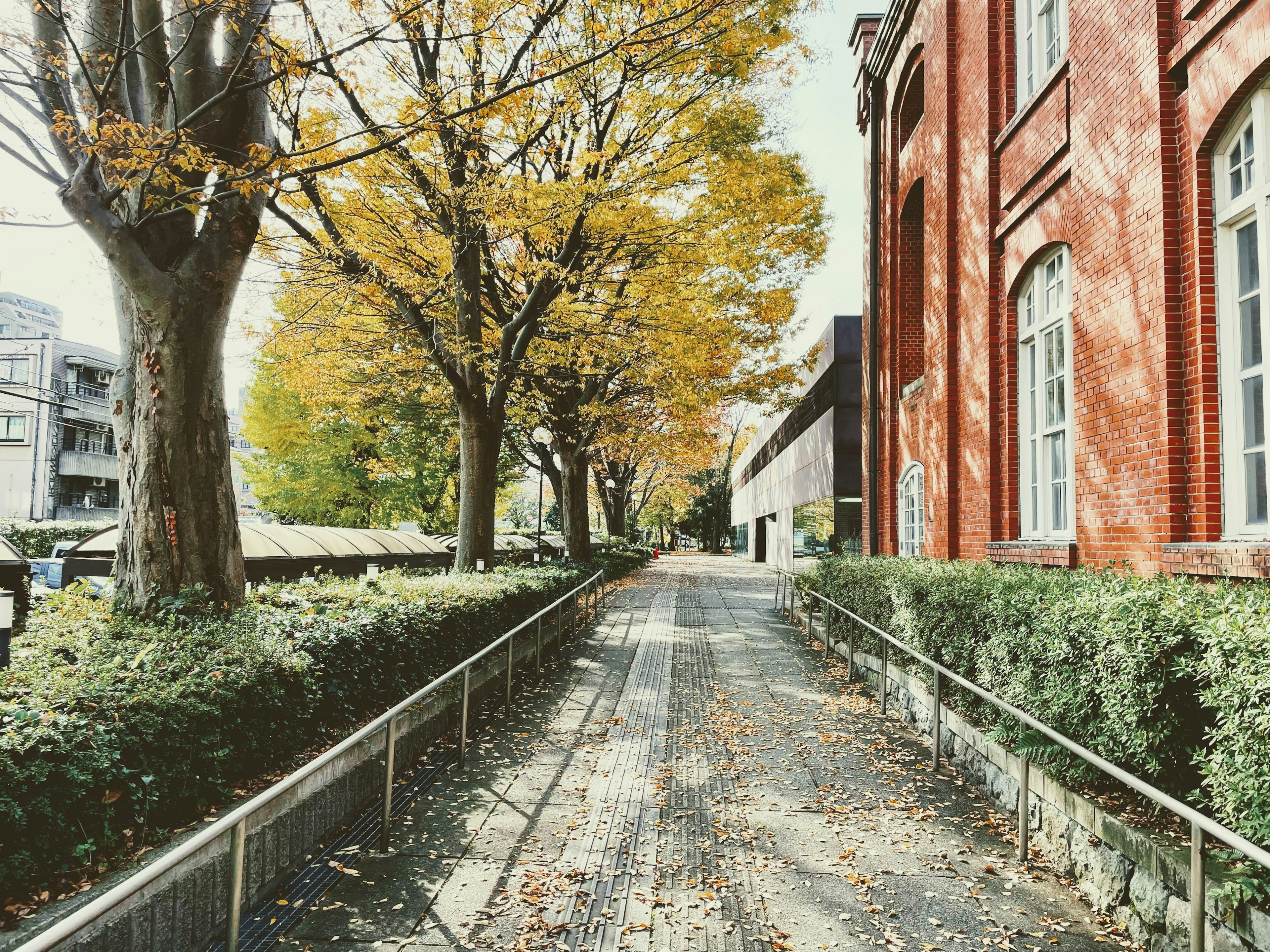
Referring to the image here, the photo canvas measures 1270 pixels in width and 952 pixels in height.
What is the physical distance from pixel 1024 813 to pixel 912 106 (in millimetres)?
13982

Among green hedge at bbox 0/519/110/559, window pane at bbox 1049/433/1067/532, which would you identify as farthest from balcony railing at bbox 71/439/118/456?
window pane at bbox 1049/433/1067/532

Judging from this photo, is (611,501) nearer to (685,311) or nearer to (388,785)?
(685,311)

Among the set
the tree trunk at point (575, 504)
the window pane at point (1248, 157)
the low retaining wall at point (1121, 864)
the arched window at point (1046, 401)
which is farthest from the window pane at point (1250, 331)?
the tree trunk at point (575, 504)

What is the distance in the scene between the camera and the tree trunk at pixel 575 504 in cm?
2262

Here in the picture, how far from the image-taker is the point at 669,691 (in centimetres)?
972

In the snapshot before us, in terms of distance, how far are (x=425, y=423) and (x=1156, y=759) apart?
22585mm

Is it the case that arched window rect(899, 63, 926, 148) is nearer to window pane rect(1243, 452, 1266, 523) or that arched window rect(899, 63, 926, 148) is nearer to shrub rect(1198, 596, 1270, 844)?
window pane rect(1243, 452, 1266, 523)

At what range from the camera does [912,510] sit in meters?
13.9

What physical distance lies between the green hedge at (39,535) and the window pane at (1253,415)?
27261 millimetres

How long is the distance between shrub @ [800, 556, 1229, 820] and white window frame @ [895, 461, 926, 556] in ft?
18.8

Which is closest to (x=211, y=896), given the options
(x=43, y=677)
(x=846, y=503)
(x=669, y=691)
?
(x=43, y=677)

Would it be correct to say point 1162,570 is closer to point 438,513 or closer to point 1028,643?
point 1028,643

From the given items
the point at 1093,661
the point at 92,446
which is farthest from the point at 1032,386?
the point at 92,446

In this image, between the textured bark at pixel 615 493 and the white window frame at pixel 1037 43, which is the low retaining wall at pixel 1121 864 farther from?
the textured bark at pixel 615 493
